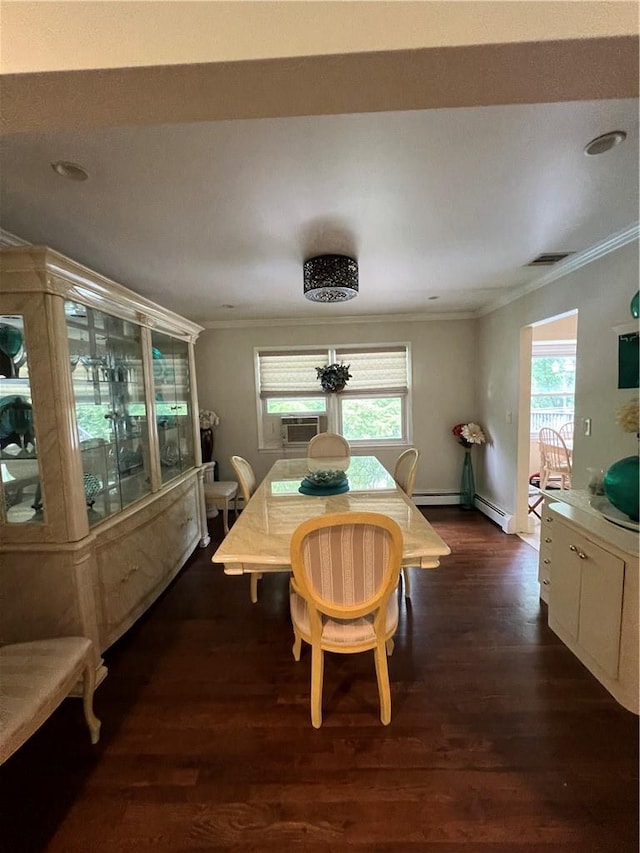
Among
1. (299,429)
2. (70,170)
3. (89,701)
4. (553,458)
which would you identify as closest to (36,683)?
(89,701)

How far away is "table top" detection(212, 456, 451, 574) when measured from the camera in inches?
55.4

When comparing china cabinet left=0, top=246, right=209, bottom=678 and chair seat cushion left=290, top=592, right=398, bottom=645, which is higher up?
china cabinet left=0, top=246, right=209, bottom=678

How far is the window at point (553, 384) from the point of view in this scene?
5.13 meters

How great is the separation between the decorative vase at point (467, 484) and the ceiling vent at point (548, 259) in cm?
227

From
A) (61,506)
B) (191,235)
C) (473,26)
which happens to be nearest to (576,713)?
(473,26)

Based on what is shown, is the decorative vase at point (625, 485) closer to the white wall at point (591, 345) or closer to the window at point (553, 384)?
the white wall at point (591, 345)

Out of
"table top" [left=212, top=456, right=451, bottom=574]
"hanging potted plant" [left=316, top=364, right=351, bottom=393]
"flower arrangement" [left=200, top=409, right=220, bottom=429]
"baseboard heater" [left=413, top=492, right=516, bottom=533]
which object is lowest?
"baseboard heater" [left=413, top=492, right=516, bottom=533]

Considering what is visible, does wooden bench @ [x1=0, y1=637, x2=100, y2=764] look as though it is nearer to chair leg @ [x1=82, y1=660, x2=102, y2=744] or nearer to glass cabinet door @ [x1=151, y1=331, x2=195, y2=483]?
chair leg @ [x1=82, y1=660, x2=102, y2=744]

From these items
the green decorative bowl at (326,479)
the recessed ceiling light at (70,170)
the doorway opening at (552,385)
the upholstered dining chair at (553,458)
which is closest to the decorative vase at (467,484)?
the upholstered dining chair at (553,458)

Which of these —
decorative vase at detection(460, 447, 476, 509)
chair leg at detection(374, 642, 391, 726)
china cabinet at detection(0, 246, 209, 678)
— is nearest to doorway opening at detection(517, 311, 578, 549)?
decorative vase at detection(460, 447, 476, 509)

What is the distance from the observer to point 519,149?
1340 mm

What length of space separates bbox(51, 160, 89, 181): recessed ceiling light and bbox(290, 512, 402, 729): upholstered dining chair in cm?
166

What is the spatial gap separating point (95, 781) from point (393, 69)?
2395 mm

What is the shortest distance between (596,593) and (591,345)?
162cm
